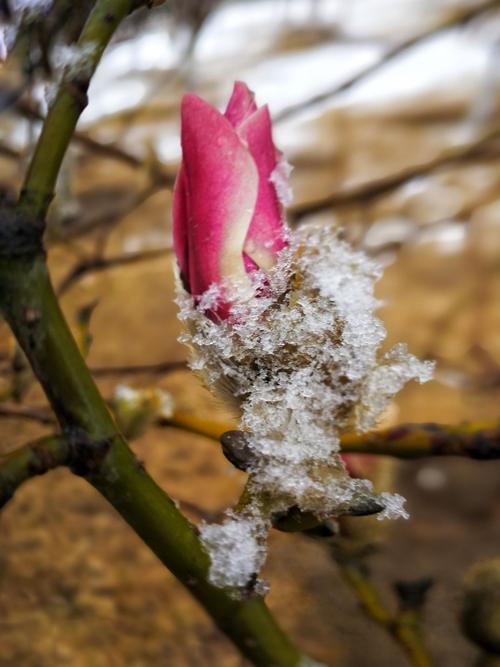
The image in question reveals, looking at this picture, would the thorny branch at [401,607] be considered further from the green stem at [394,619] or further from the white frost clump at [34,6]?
the white frost clump at [34,6]

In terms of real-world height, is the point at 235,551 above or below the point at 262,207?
below

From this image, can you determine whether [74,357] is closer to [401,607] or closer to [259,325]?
[259,325]

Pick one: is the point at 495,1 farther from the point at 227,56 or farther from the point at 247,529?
the point at 247,529

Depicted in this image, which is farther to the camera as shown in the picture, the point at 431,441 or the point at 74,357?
the point at 431,441

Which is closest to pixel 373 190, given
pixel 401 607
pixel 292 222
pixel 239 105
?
pixel 292 222

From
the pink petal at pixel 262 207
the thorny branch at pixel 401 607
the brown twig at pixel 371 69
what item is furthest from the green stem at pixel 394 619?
the brown twig at pixel 371 69

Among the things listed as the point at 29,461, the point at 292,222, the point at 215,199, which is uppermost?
the point at 292,222

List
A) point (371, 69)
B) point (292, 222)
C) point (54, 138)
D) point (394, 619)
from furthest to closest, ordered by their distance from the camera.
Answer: point (292, 222), point (371, 69), point (394, 619), point (54, 138)

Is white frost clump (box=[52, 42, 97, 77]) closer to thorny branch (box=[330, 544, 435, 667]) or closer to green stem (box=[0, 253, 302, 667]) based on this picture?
green stem (box=[0, 253, 302, 667])

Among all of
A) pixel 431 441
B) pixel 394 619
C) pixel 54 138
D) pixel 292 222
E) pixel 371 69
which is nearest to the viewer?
pixel 54 138
